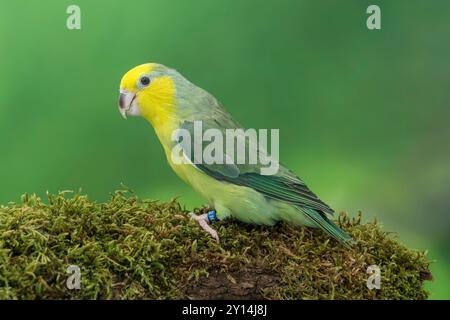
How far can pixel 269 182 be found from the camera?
4.69 metres

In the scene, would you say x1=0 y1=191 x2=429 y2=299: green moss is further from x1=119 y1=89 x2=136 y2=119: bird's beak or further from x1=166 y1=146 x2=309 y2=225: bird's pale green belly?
x1=119 y1=89 x2=136 y2=119: bird's beak

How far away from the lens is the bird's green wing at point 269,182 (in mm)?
4625

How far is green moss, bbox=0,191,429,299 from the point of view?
12.6 ft

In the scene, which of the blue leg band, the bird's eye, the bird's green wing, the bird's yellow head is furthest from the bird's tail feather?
the bird's eye

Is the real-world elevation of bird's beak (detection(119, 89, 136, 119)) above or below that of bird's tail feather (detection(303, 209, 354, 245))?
above

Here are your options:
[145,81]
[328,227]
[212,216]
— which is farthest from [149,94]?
[328,227]

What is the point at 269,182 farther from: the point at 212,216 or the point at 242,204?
the point at 212,216

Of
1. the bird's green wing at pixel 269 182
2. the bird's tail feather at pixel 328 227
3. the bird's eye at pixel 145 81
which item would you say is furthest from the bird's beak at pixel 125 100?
the bird's tail feather at pixel 328 227

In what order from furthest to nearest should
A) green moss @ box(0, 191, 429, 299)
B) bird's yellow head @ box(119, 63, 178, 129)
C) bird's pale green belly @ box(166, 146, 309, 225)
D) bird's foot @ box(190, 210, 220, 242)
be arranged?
bird's yellow head @ box(119, 63, 178, 129)
bird's pale green belly @ box(166, 146, 309, 225)
bird's foot @ box(190, 210, 220, 242)
green moss @ box(0, 191, 429, 299)

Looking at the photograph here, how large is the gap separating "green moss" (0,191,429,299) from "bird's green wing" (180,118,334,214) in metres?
0.21

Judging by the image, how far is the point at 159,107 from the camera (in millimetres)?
4961
